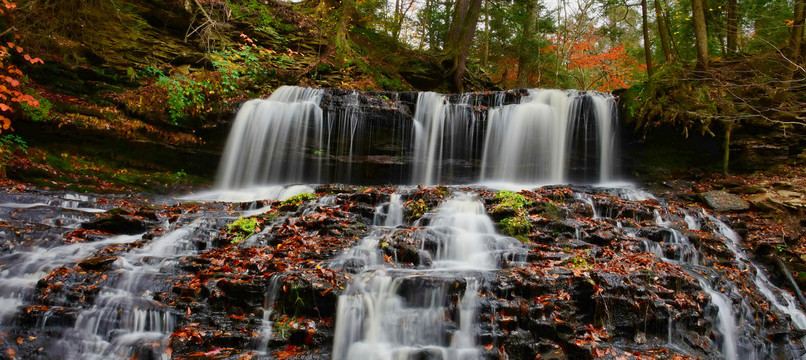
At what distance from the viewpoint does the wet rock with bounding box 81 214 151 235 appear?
6.05m

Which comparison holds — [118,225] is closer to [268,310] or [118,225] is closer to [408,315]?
[268,310]

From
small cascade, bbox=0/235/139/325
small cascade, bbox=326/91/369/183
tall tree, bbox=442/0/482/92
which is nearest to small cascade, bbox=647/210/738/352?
small cascade, bbox=326/91/369/183

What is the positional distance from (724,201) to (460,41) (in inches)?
409

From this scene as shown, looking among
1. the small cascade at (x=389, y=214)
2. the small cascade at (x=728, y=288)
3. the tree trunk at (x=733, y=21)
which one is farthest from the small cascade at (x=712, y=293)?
the tree trunk at (x=733, y=21)

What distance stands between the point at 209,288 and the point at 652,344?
208 inches

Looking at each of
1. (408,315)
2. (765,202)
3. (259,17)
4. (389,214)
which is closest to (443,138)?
(389,214)

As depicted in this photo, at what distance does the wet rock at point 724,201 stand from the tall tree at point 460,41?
9539 millimetres

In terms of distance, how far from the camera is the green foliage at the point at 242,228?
6043 millimetres

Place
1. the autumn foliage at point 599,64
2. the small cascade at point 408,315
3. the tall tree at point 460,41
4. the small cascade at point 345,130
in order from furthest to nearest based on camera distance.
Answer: the autumn foliage at point 599,64, the tall tree at point 460,41, the small cascade at point 345,130, the small cascade at point 408,315

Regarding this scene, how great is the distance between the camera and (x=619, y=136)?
11.5m

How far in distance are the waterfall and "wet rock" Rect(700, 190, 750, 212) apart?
3035 mm

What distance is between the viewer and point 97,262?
4730 millimetres

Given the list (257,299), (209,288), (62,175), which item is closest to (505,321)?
(257,299)

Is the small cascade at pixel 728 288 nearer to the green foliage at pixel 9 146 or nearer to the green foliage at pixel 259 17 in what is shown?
the green foliage at pixel 9 146
